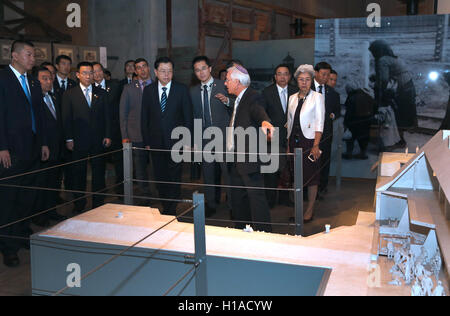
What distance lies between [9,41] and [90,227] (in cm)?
524

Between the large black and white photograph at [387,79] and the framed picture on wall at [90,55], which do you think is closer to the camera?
the large black and white photograph at [387,79]

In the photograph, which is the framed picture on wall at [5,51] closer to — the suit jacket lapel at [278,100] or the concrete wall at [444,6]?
the suit jacket lapel at [278,100]

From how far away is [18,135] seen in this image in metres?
3.38

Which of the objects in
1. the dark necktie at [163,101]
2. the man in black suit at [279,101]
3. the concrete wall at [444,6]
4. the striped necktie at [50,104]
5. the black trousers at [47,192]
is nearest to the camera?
the black trousers at [47,192]

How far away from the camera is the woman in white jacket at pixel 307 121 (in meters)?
3.71

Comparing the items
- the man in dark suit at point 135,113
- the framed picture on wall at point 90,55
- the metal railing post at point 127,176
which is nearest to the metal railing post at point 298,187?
the metal railing post at point 127,176

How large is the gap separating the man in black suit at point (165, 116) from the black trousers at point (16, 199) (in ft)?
3.07

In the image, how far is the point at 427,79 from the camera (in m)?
5.42

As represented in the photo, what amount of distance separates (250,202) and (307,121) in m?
0.88

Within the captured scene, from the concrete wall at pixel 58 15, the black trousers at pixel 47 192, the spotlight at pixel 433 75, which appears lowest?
the black trousers at pixel 47 192

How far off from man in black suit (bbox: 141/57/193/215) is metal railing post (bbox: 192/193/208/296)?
1974 mm

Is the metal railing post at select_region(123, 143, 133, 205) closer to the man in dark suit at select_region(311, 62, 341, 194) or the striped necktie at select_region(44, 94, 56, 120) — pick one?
the striped necktie at select_region(44, 94, 56, 120)
